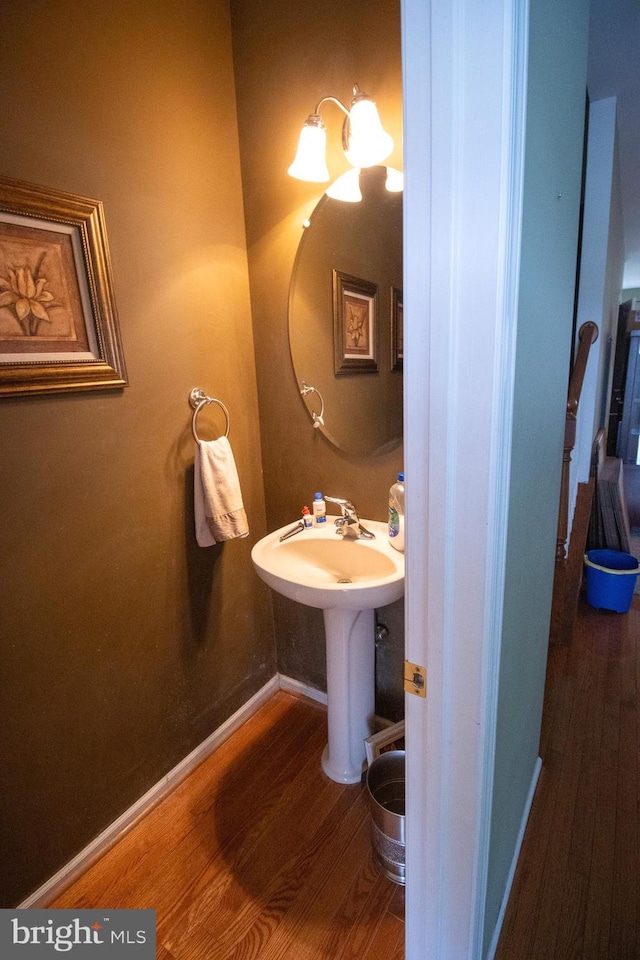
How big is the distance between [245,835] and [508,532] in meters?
1.34

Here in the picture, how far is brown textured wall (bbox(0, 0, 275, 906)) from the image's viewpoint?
1.13 m

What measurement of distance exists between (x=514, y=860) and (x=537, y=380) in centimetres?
129

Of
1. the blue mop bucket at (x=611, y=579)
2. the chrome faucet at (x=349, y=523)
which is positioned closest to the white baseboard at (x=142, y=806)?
the chrome faucet at (x=349, y=523)

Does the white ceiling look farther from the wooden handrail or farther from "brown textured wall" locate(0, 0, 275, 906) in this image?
"brown textured wall" locate(0, 0, 275, 906)

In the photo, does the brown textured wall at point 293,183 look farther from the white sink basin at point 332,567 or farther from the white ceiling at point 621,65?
the white ceiling at point 621,65

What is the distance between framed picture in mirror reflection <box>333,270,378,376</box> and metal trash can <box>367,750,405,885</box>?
1258 millimetres

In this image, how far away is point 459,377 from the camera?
1.97 feet

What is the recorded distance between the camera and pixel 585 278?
2.50 metres

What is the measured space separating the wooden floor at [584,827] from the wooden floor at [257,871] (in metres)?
0.36

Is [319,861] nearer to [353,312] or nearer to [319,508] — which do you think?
[319,508]

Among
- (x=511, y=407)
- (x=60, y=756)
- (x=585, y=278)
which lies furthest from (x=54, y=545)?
(x=585, y=278)

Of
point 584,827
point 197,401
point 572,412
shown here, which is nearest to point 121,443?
point 197,401

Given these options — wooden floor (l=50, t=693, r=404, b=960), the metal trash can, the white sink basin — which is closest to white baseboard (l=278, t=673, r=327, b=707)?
wooden floor (l=50, t=693, r=404, b=960)

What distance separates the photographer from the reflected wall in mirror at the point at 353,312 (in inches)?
55.5
